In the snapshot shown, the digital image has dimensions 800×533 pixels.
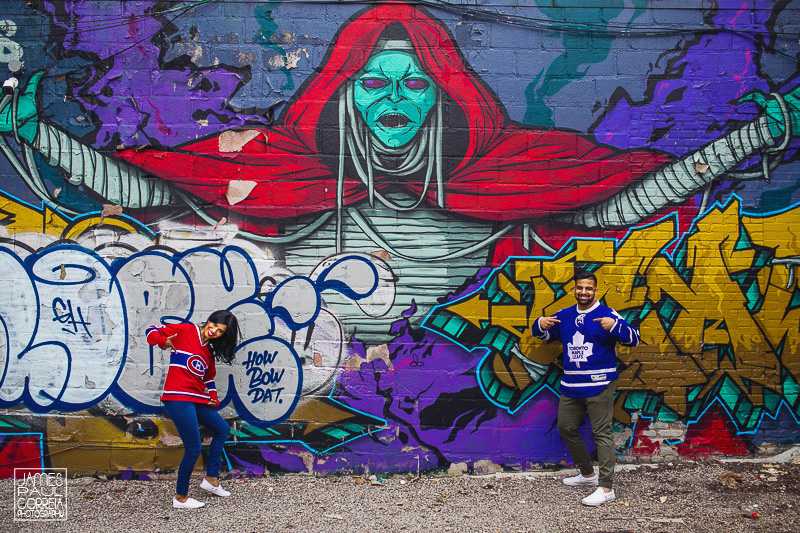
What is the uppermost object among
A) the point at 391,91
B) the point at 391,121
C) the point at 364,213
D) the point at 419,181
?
the point at 391,91

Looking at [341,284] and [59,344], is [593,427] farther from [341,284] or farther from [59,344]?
[59,344]

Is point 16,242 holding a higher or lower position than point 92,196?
lower

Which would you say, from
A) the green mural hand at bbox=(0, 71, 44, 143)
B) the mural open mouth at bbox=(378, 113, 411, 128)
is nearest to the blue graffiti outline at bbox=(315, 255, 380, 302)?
the mural open mouth at bbox=(378, 113, 411, 128)

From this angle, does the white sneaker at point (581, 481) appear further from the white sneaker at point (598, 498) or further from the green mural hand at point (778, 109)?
the green mural hand at point (778, 109)

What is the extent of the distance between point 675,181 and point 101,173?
4788mm

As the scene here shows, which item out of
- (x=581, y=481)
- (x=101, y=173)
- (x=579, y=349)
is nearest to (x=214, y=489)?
(x=101, y=173)

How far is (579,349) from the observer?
159 inches

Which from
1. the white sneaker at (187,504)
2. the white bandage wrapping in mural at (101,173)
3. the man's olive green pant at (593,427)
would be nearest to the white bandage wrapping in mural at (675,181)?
the man's olive green pant at (593,427)

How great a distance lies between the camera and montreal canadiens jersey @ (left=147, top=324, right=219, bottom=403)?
3783mm

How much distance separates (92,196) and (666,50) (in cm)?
495

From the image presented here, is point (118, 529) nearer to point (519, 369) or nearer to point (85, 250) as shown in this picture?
point (85, 250)

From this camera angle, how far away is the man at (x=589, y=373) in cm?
390

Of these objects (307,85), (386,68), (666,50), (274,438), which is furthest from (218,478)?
(666,50)

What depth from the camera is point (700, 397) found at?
14.4ft
